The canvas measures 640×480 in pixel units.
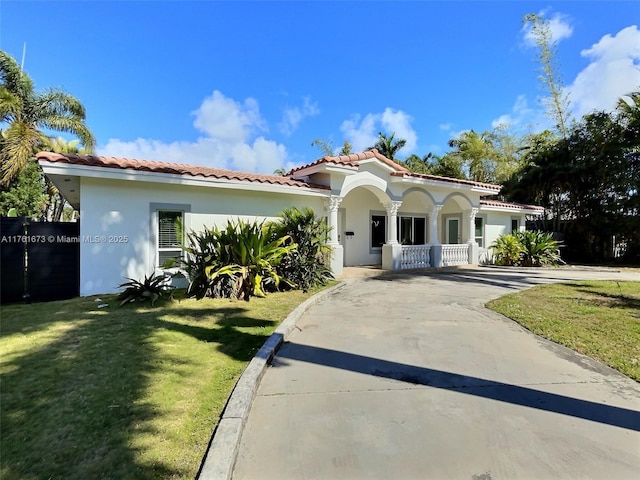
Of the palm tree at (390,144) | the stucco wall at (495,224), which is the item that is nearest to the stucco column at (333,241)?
the stucco wall at (495,224)

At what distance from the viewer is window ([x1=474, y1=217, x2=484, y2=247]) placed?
17.7 metres

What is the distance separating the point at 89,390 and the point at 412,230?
15.6m

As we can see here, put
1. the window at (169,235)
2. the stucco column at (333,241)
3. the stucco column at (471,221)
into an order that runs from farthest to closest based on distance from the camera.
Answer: the stucco column at (471,221), the stucco column at (333,241), the window at (169,235)

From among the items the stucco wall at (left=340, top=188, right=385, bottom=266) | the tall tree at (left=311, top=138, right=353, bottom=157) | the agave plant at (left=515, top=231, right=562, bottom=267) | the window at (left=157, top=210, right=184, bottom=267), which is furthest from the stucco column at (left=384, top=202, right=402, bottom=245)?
the tall tree at (left=311, top=138, right=353, bottom=157)

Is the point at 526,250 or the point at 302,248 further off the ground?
the point at 302,248

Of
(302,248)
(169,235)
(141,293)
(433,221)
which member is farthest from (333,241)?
(141,293)

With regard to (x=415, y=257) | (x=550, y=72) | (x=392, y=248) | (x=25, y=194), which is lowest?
(x=415, y=257)

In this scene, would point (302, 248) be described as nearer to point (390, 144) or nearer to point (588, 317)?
point (588, 317)

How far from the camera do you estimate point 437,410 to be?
308 cm

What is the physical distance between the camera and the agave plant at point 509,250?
16.2 metres

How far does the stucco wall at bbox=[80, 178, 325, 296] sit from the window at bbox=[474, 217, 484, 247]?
14.0 m

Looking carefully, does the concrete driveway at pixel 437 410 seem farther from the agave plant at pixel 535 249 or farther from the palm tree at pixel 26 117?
the palm tree at pixel 26 117

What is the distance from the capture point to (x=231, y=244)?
26.4 feet

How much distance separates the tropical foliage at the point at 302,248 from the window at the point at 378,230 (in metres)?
6.15
